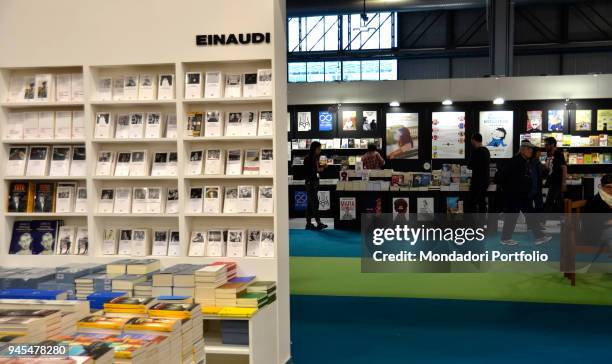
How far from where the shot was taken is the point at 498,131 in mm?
13461

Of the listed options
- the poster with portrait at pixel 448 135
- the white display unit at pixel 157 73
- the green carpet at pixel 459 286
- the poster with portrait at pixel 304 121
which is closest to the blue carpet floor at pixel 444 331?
the green carpet at pixel 459 286

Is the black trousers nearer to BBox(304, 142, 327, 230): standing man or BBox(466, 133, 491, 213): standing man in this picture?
BBox(304, 142, 327, 230): standing man

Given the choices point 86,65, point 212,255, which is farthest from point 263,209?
point 86,65

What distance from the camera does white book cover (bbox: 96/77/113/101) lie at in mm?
4855

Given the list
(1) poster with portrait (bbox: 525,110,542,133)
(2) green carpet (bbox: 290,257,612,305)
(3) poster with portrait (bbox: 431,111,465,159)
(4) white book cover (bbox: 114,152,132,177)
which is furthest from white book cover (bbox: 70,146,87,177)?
(1) poster with portrait (bbox: 525,110,542,133)

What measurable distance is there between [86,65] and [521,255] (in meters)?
6.79

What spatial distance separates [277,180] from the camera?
15.1 ft

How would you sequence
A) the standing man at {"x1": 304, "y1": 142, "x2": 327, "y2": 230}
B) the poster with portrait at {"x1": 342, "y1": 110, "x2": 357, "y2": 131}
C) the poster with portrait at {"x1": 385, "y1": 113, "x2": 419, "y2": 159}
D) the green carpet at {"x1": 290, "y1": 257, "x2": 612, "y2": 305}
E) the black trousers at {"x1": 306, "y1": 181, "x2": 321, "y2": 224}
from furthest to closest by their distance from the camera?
the poster with portrait at {"x1": 342, "y1": 110, "x2": 357, "y2": 131}, the poster with portrait at {"x1": 385, "y1": 113, "x2": 419, "y2": 159}, the black trousers at {"x1": 306, "y1": 181, "x2": 321, "y2": 224}, the standing man at {"x1": 304, "y1": 142, "x2": 327, "y2": 230}, the green carpet at {"x1": 290, "y1": 257, "x2": 612, "y2": 305}

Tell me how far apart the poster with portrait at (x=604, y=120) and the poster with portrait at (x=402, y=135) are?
378 cm

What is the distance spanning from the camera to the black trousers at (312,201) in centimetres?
1142

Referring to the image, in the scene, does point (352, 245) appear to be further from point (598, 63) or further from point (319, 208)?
point (598, 63)

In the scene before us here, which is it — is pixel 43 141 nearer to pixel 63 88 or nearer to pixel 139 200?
pixel 63 88

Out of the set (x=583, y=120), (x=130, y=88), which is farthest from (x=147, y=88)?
(x=583, y=120)

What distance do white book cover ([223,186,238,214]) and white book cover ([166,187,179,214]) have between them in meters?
0.39
